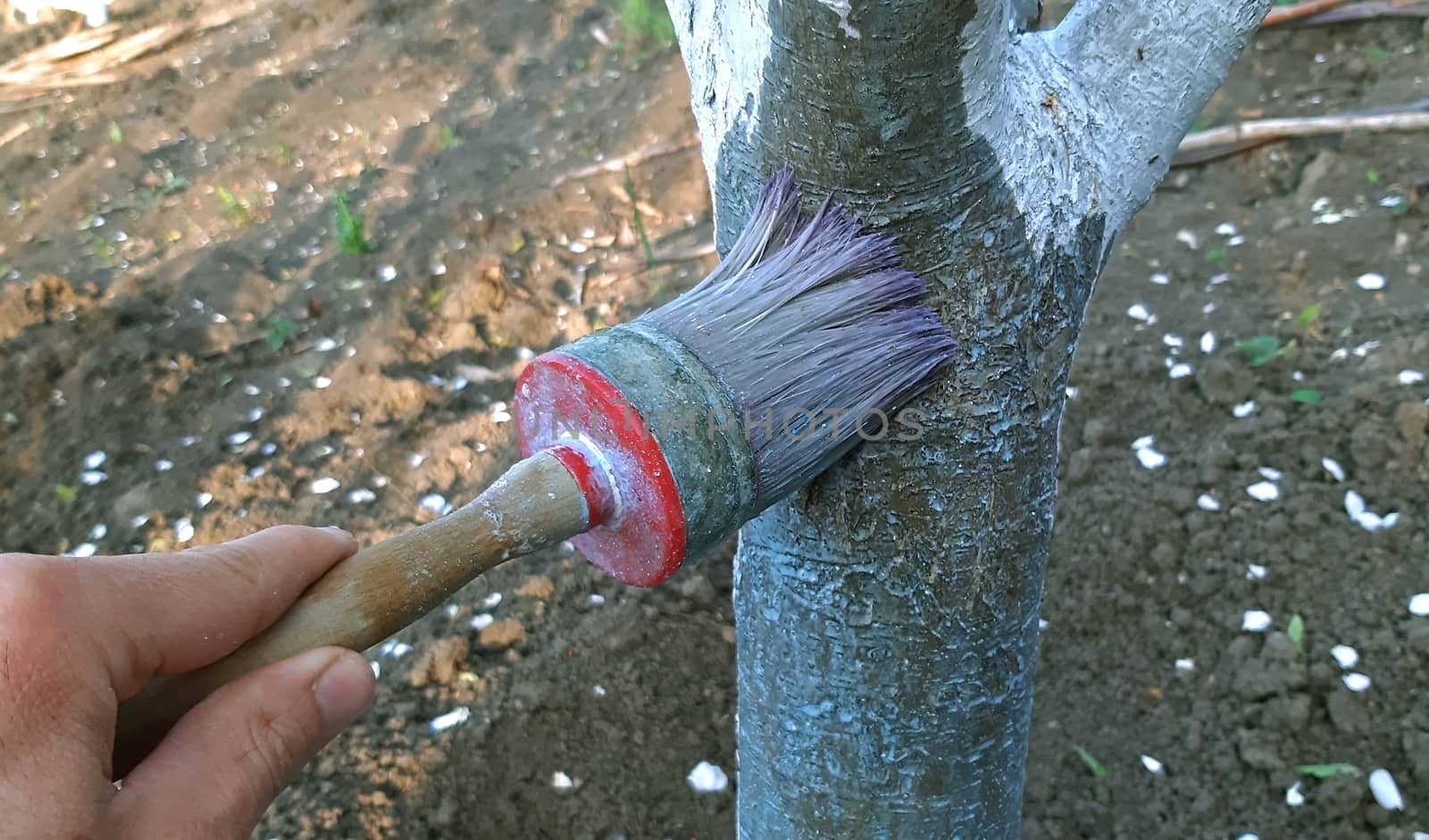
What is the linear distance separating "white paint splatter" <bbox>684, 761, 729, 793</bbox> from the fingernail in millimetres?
1076

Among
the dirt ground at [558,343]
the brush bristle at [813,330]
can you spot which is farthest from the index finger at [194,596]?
the dirt ground at [558,343]

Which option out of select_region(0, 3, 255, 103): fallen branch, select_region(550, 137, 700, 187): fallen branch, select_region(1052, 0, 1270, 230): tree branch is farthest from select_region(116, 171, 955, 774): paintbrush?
select_region(0, 3, 255, 103): fallen branch

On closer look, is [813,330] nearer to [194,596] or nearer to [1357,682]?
[194,596]

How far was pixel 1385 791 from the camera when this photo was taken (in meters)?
1.67

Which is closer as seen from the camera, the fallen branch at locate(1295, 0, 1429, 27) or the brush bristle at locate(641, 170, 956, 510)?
the brush bristle at locate(641, 170, 956, 510)

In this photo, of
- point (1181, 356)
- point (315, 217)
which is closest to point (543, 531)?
point (1181, 356)

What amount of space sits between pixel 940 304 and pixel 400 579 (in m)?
0.48

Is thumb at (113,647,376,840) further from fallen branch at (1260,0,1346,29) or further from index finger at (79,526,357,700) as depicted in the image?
fallen branch at (1260,0,1346,29)

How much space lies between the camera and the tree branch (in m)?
0.93

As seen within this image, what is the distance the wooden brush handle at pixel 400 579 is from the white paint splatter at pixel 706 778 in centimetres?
111

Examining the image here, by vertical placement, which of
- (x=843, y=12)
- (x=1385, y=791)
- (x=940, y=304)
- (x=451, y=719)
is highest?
(x=843, y=12)

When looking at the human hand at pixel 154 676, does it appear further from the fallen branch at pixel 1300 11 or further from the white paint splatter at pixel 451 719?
the fallen branch at pixel 1300 11

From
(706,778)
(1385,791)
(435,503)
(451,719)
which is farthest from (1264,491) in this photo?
(435,503)

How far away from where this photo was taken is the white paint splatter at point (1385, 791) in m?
1.65
